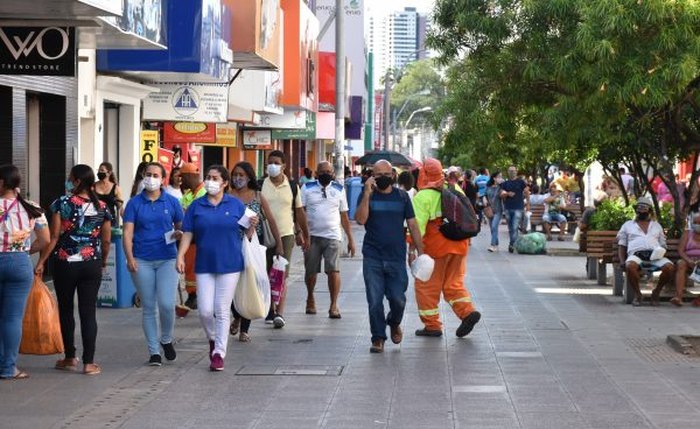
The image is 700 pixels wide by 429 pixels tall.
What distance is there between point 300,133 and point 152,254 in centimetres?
2888

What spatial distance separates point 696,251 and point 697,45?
3.90 metres

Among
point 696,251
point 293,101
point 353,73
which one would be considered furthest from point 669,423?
point 353,73

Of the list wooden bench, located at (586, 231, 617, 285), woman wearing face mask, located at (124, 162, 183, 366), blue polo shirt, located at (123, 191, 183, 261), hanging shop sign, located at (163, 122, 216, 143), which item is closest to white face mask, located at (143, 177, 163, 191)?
woman wearing face mask, located at (124, 162, 183, 366)

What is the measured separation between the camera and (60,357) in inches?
496

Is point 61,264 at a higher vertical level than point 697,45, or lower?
lower

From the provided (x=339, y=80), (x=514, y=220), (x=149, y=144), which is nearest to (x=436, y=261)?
(x=149, y=144)

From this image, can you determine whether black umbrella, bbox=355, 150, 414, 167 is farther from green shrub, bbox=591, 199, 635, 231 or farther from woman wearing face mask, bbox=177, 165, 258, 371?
woman wearing face mask, bbox=177, 165, 258, 371

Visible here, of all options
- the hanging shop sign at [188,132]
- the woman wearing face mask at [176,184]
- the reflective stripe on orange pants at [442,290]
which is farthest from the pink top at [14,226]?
the hanging shop sign at [188,132]

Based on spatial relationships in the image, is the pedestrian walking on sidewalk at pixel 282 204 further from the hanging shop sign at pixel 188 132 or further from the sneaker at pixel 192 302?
the hanging shop sign at pixel 188 132

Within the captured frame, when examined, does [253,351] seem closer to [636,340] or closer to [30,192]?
[636,340]

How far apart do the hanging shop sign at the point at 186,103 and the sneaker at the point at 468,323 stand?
10.6 meters

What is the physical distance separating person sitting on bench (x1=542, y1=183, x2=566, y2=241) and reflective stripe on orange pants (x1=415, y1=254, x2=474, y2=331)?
73.4 feet

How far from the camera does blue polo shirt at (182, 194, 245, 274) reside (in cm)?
1189

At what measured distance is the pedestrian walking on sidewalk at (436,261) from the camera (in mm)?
14055
